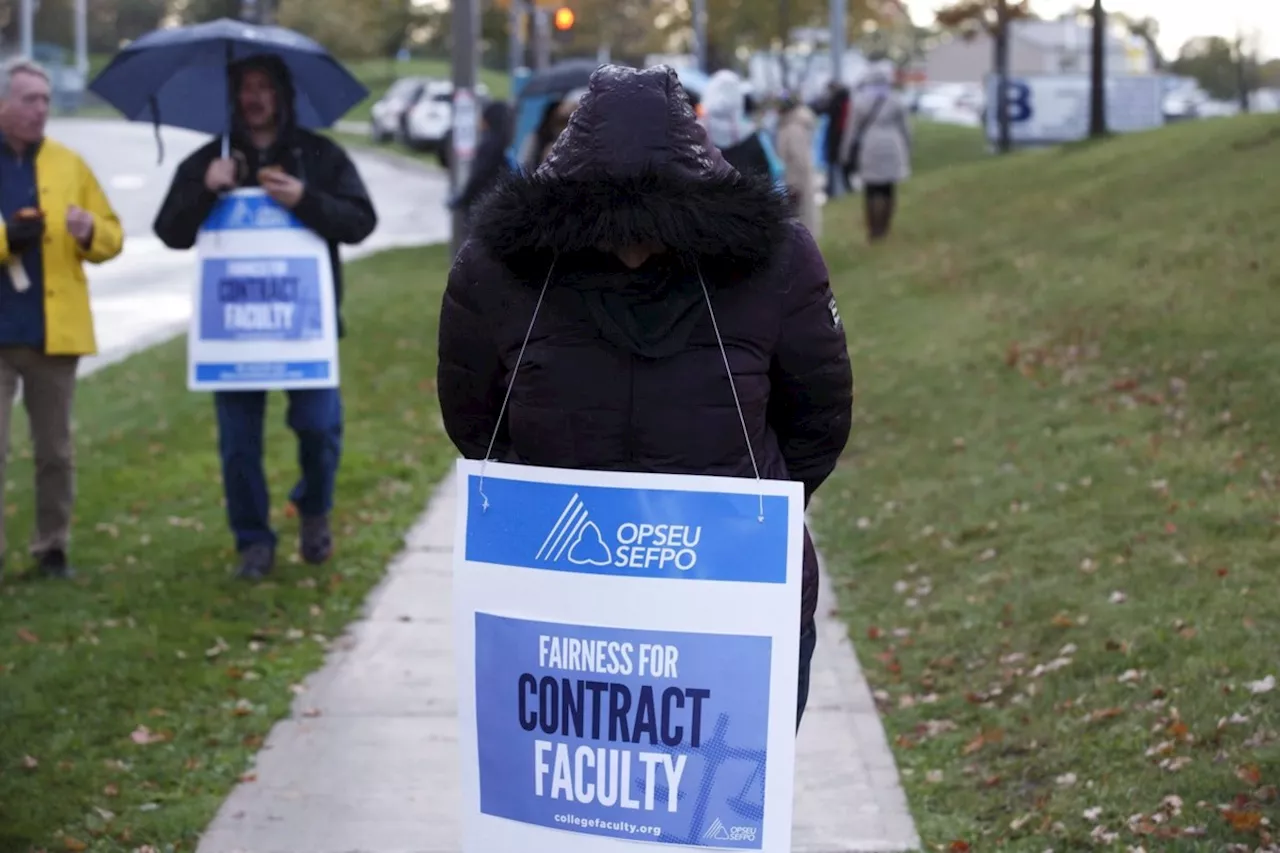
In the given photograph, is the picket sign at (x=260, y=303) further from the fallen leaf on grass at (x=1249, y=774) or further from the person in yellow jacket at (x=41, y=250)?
the fallen leaf on grass at (x=1249, y=774)

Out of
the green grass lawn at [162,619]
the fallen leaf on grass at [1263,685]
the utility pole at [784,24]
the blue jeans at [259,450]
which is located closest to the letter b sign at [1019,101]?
the utility pole at [784,24]

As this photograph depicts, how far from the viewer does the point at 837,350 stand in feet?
11.5

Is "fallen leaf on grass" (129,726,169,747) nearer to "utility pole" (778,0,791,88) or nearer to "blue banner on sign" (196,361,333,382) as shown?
"blue banner on sign" (196,361,333,382)

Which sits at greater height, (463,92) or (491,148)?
(463,92)

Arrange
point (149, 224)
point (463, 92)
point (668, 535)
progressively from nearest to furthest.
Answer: point (668, 535) < point (463, 92) < point (149, 224)

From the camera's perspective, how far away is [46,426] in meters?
7.55

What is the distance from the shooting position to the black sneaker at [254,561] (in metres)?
7.75

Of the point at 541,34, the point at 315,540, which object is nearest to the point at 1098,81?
the point at 541,34

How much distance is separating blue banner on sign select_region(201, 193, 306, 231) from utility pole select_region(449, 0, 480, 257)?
1124 centimetres

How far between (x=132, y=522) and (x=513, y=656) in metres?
6.13

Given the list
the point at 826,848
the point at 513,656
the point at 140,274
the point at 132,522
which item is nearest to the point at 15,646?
the point at 132,522

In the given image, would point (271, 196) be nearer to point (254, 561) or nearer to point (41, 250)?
point (41, 250)

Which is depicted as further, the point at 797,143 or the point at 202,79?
the point at 797,143

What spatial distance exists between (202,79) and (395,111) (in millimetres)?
47776
